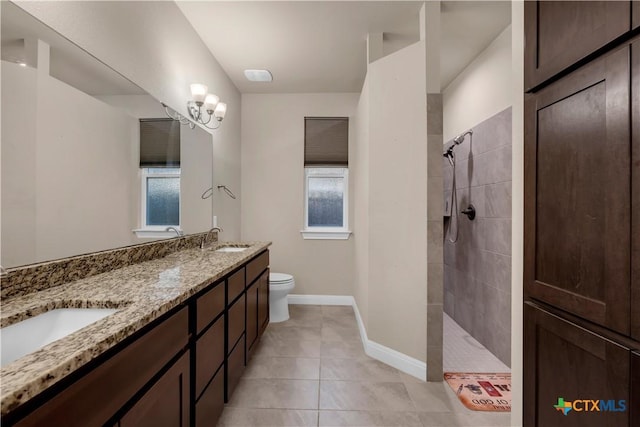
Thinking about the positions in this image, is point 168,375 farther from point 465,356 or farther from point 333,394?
point 465,356

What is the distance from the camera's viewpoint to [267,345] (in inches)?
101

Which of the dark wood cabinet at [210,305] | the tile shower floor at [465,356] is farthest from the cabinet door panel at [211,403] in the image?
the tile shower floor at [465,356]

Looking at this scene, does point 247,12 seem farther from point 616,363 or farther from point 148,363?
point 616,363

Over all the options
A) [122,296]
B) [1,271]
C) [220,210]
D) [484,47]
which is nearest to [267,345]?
[220,210]

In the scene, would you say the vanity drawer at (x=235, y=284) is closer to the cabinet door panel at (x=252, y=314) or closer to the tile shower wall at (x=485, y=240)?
the cabinet door panel at (x=252, y=314)

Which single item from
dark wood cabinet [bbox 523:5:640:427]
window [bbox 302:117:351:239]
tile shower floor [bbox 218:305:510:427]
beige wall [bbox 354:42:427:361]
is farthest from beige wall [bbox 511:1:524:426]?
window [bbox 302:117:351:239]

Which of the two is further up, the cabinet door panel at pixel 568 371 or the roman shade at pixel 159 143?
the roman shade at pixel 159 143

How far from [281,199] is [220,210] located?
90 centimetres

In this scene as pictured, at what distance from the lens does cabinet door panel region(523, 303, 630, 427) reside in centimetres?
79

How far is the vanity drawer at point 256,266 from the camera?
83.0 inches

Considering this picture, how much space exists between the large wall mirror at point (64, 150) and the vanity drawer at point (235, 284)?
63 centimetres

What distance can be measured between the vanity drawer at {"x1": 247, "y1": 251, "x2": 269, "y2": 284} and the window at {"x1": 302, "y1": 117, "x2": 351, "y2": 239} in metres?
1.18

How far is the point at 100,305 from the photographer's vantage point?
3.22 feet

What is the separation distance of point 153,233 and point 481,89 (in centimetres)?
304
